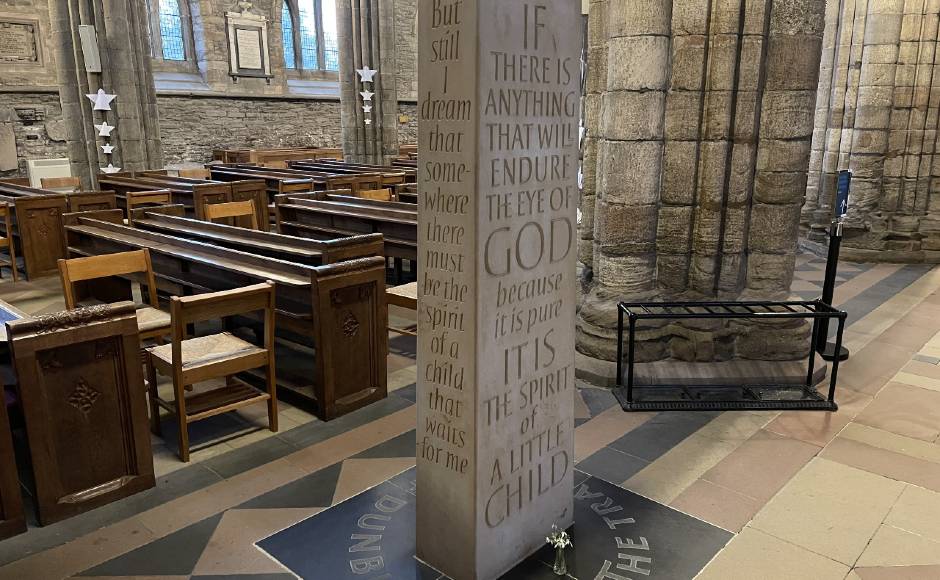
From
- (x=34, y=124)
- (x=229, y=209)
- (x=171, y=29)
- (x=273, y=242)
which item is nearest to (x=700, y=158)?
(x=273, y=242)

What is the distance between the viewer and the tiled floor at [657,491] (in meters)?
2.78

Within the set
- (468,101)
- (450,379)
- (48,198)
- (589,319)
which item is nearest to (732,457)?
(589,319)

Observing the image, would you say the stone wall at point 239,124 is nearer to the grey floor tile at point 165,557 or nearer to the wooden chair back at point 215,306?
the wooden chair back at point 215,306

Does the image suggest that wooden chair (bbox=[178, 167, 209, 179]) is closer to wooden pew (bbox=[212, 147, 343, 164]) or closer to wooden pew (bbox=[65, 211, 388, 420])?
wooden pew (bbox=[212, 147, 343, 164])

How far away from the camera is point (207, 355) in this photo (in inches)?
149

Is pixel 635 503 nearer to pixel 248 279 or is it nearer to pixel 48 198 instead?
pixel 248 279

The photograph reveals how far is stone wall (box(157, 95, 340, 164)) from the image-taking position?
17031mm

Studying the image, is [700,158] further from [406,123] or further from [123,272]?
[406,123]

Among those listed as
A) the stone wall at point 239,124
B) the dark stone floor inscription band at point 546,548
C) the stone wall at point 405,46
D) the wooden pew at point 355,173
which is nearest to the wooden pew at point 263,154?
the stone wall at point 239,124

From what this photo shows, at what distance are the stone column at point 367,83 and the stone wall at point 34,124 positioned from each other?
6230 mm

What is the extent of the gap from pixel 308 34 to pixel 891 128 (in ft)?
51.1

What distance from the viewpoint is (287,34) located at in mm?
19125

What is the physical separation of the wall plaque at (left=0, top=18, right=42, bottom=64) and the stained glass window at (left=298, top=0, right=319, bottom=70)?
6.81 meters

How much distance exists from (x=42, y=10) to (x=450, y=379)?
1624cm
